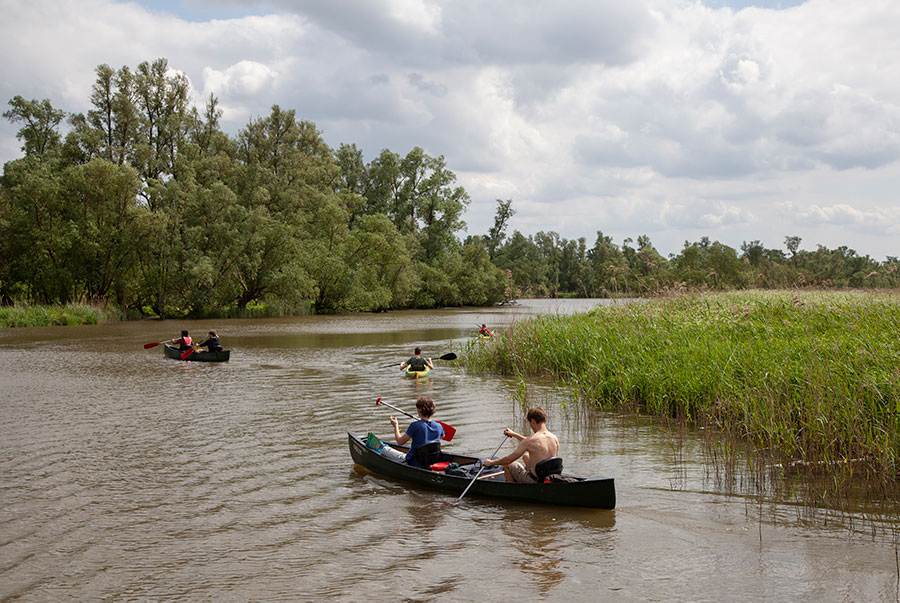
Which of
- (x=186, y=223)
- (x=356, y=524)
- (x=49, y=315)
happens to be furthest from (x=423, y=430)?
(x=186, y=223)

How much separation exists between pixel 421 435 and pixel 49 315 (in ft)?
124

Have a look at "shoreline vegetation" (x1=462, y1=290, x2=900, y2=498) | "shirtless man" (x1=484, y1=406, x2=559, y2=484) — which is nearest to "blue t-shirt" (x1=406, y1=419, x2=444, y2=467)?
"shirtless man" (x1=484, y1=406, x2=559, y2=484)

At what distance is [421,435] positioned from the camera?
8.88 metres

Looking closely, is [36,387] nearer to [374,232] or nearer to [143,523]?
[143,523]

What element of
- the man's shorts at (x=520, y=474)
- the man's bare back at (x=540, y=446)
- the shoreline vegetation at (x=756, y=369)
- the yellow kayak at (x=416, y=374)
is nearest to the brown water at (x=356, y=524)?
the man's shorts at (x=520, y=474)

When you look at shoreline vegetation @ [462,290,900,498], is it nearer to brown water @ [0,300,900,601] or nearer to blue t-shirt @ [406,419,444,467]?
brown water @ [0,300,900,601]

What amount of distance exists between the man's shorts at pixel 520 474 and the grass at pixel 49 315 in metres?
38.5

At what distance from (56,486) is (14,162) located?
47.5 meters

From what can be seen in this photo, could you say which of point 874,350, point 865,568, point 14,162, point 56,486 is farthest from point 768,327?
point 14,162

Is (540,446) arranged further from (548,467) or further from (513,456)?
(513,456)

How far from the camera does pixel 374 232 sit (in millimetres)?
63781

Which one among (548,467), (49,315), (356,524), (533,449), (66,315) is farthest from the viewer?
(66,315)

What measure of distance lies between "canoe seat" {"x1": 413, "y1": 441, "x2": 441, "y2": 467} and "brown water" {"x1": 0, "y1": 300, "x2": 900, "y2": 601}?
0.47 m

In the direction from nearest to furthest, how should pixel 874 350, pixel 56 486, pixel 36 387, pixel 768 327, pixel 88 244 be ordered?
pixel 56 486 → pixel 874 350 → pixel 768 327 → pixel 36 387 → pixel 88 244
